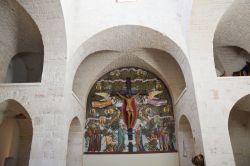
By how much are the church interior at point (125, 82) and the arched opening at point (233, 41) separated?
35 mm

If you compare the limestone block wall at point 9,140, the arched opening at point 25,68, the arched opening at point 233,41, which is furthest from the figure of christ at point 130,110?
the limestone block wall at point 9,140

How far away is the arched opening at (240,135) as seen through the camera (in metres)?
7.98

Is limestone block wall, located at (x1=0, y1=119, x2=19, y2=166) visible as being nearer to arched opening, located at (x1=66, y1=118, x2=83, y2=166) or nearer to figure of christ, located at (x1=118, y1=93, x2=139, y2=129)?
arched opening, located at (x1=66, y1=118, x2=83, y2=166)

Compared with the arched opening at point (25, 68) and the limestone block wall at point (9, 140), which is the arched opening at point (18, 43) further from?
the limestone block wall at point (9, 140)

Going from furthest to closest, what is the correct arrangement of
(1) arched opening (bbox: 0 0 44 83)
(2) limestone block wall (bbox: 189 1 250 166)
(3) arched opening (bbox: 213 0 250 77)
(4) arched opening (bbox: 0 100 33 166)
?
(4) arched opening (bbox: 0 100 33 166)
(3) arched opening (bbox: 213 0 250 77)
(1) arched opening (bbox: 0 0 44 83)
(2) limestone block wall (bbox: 189 1 250 166)

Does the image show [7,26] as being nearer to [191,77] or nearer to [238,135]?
[191,77]

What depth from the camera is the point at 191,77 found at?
6246 mm

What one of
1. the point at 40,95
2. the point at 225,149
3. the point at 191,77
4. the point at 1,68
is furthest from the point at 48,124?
the point at 225,149

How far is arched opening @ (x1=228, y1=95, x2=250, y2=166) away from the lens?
798 centimetres

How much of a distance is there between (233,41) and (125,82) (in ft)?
15.0

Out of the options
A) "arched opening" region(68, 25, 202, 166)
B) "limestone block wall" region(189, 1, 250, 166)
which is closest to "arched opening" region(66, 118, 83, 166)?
"arched opening" region(68, 25, 202, 166)

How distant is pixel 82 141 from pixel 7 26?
478 centimetres

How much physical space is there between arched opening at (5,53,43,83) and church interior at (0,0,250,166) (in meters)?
0.04

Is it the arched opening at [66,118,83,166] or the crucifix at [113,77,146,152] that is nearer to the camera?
the arched opening at [66,118,83,166]
